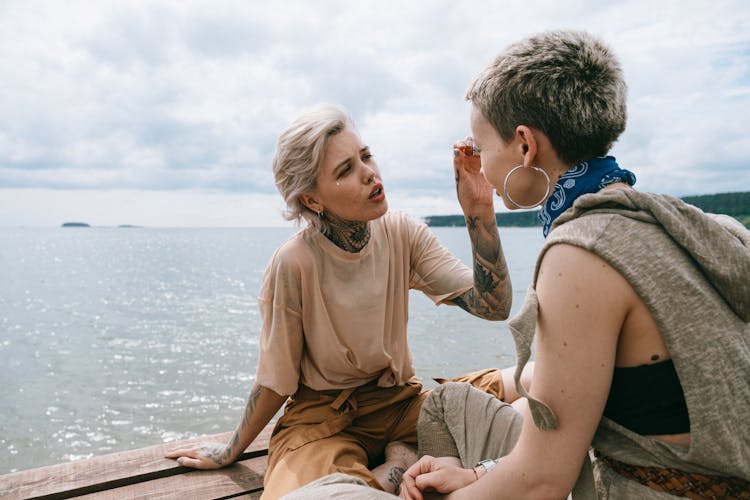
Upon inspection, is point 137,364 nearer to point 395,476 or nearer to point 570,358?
point 395,476

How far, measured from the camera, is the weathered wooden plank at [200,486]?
3043 mm

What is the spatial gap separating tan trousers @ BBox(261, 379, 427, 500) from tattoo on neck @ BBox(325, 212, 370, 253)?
78 cm

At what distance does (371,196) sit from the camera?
2941 mm

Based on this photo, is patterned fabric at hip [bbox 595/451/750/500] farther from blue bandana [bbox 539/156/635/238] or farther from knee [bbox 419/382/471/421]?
knee [bbox 419/382/471/421]

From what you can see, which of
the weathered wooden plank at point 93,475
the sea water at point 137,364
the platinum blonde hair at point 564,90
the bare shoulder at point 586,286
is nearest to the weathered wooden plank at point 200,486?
the weathered wooden plank at point 93,475

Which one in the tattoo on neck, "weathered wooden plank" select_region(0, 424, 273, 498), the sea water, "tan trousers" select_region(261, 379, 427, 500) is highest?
the tattoo on neck

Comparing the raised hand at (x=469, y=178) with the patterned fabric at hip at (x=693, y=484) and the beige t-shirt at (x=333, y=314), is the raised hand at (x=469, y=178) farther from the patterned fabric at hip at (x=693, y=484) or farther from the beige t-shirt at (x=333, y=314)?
the patterned fabric at hip at (x=693, y=484)

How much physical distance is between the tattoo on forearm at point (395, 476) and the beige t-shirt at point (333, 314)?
0.47m

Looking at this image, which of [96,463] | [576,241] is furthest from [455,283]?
[96,463]

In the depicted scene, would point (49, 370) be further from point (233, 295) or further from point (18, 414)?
point (233, 295)

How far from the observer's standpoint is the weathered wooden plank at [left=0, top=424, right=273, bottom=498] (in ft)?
10.1

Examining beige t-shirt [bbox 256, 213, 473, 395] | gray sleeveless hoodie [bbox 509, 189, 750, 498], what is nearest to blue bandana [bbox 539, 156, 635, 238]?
gray sleeveless hoodie [bbox 509, 189, 750, 498]

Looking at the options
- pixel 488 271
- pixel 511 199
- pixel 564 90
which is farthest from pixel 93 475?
pixel 564 90

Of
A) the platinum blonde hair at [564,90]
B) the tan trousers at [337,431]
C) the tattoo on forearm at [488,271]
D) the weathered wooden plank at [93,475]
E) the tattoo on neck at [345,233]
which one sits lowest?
the weathered wooden plank at [93,475]
